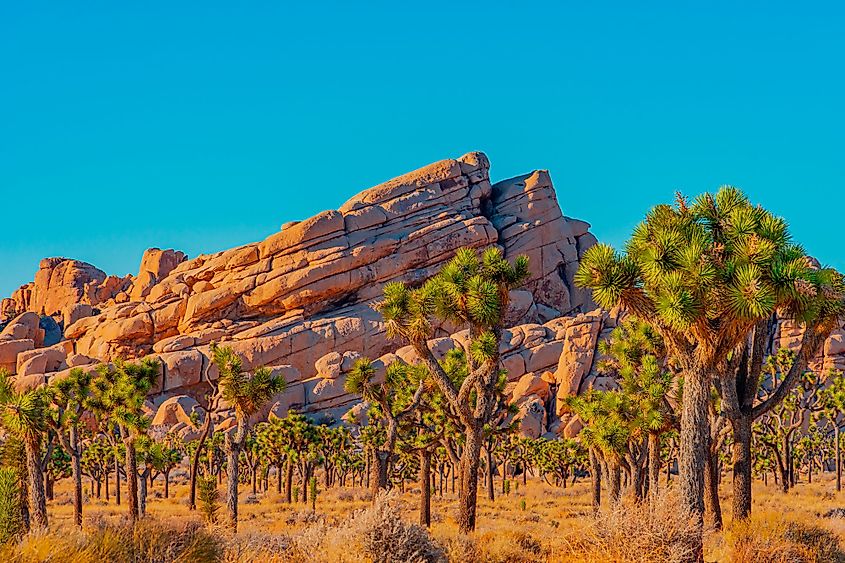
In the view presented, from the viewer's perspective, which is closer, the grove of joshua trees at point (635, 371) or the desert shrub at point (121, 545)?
the desert shrub at point (121, 545)

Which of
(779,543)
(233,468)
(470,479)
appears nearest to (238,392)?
(233,468)

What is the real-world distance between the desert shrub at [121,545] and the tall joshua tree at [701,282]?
8.88 metres

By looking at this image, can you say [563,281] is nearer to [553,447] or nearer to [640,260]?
[553,447]

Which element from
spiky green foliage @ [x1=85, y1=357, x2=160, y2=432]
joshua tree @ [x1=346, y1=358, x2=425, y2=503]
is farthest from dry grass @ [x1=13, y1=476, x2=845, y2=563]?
spiky green foliage @ [x1=85, y1=357, x2=160, y2=432]

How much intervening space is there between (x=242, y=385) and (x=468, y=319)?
1285 centimetres

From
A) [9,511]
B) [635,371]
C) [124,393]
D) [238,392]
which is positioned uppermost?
[635,371]

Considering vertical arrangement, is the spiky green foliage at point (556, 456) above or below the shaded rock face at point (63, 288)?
below

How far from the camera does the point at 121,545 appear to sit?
10258 mm

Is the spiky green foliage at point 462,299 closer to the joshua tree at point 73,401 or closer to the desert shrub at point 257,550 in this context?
the desert shrub at point 257,550

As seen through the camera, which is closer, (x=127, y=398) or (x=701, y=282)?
(x=701, y=282)

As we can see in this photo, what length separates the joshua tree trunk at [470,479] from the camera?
20547 mm

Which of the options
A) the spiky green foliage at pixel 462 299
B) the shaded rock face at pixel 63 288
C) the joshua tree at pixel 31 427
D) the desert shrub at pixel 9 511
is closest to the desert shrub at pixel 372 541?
the desert shrub at pixel 9 511

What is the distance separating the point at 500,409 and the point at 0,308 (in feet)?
519

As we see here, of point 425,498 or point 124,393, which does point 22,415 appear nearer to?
point 124,393
